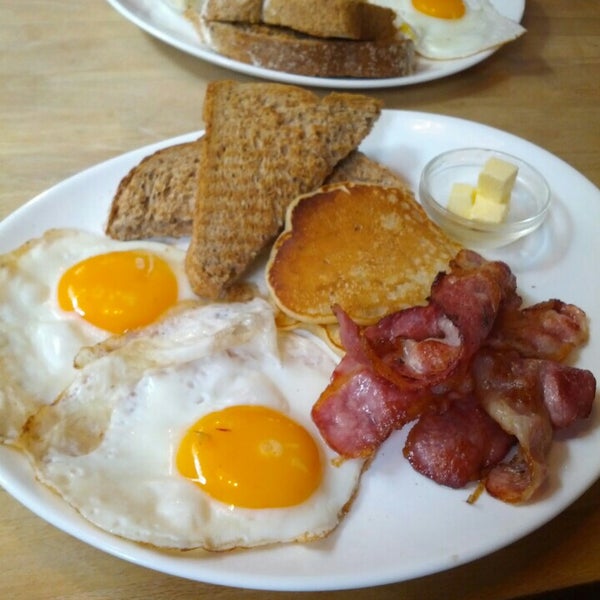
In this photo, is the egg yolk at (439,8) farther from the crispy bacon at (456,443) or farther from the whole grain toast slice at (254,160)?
the crispy bacon at (456,443)

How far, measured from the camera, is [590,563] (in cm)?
150

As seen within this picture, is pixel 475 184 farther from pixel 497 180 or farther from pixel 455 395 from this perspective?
pixel 455 395

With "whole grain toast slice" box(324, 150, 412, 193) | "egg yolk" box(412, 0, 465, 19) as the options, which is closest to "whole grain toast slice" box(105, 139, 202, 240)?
"whole grain toast slice" box(324, 150, 412, 193)

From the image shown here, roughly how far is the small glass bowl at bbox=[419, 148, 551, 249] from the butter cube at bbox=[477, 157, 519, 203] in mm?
88

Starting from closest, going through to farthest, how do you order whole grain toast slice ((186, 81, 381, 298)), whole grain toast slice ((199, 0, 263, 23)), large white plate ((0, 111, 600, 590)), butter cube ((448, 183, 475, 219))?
large white plate ((0, 111, 600, 590))
whole grain toast slice ((186, 81, 381, 298))
butter cube ((448, 183, 475, 219))
whole grain toast slice ((199, 0, 263, 23))

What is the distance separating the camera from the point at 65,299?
1749mm

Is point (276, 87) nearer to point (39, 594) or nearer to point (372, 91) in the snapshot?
point (372, 91)

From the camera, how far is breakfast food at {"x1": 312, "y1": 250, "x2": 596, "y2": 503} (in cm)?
145

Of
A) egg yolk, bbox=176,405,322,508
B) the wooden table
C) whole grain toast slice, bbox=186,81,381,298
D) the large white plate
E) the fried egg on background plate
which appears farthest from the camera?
the fried egg on background plate

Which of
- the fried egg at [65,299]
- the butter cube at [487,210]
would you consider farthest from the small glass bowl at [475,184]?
the fried egg at [65,299]

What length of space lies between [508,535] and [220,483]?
1.98 feet

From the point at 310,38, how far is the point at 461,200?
3.73ft

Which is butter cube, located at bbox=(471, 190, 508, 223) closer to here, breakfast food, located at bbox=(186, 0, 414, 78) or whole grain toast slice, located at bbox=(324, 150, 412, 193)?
whole grain toast slice, located at bbox=(324, 150, 412, 193)

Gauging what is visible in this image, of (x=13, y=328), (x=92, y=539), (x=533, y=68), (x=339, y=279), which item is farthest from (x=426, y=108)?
(x=92, y=539)
